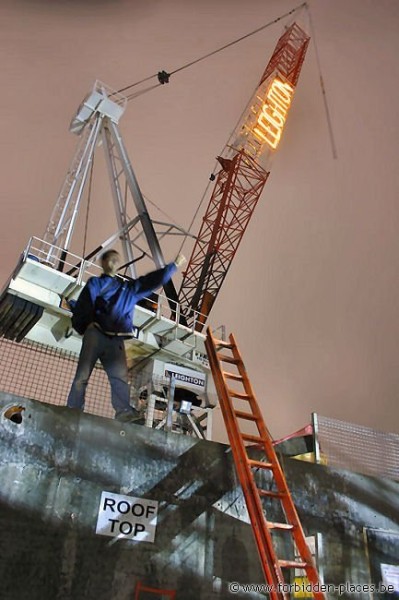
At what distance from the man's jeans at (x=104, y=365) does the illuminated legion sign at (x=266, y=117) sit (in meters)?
22.3

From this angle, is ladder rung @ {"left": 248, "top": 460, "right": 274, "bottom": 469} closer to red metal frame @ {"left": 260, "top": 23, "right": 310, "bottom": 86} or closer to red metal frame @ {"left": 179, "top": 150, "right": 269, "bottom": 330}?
red metal frame @ {"left": 179, "top": 150, "right": 269, "bottom": 330}

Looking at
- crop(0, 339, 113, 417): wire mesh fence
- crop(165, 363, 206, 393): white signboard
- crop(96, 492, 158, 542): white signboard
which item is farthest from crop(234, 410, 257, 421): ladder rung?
crop(165, 363, 206, 393): white signboard

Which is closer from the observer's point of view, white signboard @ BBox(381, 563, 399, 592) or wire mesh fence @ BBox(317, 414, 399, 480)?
white signboard @ BBox(381, 563, 399, 592)

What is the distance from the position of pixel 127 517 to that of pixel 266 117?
2674 cm

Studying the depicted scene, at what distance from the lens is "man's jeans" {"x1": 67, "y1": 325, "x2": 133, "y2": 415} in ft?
30.0

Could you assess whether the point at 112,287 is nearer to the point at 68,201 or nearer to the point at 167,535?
the point at 167,535

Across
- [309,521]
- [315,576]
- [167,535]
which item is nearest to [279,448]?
[309,521]

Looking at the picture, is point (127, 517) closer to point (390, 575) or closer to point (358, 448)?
point (390, 575)

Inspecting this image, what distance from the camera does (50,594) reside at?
6.82m

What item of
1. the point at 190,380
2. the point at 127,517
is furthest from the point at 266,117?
the point at 127,517

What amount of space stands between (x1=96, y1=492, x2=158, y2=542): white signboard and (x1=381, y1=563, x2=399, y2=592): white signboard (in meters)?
4.61

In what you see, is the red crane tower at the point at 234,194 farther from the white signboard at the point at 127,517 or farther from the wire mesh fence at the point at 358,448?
the white signboard at the point at 127,517

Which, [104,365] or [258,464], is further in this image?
[104,365]

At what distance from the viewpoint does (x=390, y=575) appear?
970 cm
